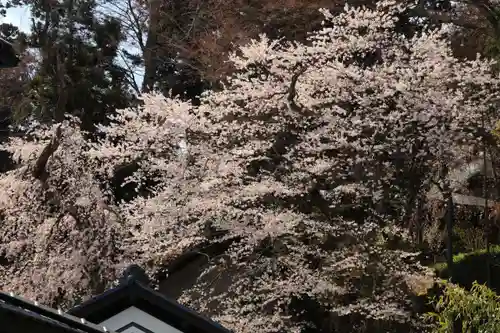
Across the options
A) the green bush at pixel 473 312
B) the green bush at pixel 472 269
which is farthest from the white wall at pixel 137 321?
the green bush at pixel 472 269

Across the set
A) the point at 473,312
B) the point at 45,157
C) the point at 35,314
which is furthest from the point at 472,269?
the point at 35,314

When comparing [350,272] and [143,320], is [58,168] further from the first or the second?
[143,320]

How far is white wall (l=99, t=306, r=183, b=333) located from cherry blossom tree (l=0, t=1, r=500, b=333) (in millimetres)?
3644

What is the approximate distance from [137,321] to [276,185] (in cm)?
402

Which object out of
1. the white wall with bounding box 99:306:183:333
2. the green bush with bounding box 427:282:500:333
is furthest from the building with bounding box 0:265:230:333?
the green bush with bounding box 427:282:500:333

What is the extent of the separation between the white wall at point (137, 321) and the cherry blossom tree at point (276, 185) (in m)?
3.64

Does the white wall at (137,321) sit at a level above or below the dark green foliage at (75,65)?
below

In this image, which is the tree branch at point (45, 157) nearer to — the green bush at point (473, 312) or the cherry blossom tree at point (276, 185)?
the cherry blossom tree at point (276, 185)

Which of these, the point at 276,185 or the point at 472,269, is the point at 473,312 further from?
the point at 472,269

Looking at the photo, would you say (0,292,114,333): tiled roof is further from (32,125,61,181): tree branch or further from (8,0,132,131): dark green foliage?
(8,0,132,131): dark green foliage

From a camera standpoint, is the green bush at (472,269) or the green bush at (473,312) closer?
the green bush at (473,312)

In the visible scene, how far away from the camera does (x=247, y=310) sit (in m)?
6.81

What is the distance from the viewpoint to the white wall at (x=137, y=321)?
115 inches

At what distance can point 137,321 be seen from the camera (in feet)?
9.59
